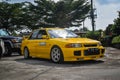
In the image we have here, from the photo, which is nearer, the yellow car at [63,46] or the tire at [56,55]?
the yellow car at [63,46]

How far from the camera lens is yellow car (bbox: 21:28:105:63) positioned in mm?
12023

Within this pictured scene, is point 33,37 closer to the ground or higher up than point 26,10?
closer to the ground

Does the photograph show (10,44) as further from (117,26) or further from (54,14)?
(54,14)

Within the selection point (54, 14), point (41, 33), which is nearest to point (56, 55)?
point (41, 33)

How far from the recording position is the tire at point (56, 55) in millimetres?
12281

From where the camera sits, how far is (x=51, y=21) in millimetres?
48062

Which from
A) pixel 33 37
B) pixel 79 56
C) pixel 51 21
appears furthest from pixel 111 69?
pixel 51 21

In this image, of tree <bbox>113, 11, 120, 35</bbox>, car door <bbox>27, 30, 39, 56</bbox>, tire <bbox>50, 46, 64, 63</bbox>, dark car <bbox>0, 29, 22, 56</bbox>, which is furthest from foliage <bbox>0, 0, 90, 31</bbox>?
tire <bbox>50, 46, 64, 63</bbox>

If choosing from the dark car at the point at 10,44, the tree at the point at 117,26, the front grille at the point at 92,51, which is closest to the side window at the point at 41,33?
the front grille at the point at 92,51

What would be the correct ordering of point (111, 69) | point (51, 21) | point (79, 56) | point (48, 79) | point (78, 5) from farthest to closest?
1. point (78, 5)
2. point (51, 21)
3. point (79, 56)
4. point (111, 69)
5. point (48, 79)

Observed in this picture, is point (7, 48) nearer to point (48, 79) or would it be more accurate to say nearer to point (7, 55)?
point (7, 55)

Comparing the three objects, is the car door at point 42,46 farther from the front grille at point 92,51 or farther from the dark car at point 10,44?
the dark car at point 10,44

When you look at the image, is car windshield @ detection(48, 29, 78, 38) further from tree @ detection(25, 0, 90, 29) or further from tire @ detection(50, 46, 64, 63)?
tree @ detection(25, 0, 90, 29)

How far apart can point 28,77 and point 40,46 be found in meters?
4.72
